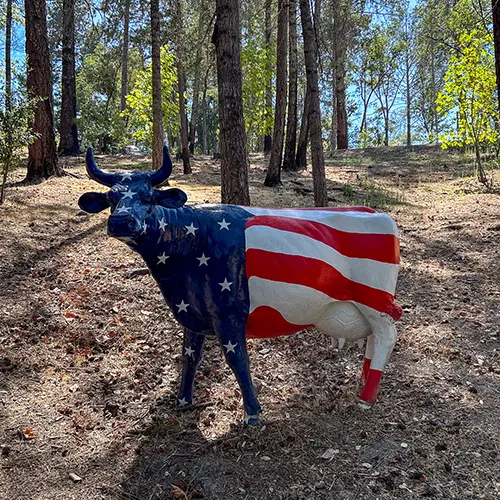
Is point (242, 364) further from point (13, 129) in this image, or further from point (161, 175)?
point (13, 129)

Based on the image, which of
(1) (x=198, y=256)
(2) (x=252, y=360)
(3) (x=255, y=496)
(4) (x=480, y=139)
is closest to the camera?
(3) (x=255, y=496)

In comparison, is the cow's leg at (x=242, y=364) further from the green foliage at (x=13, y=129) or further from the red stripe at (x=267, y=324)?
the green foliage at (x=13, y=129)

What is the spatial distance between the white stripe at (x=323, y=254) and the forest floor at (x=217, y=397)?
1279 mm

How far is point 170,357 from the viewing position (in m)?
5.23

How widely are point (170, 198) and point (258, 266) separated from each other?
0.83 m

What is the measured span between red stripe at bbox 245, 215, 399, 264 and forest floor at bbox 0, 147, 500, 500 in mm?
1466

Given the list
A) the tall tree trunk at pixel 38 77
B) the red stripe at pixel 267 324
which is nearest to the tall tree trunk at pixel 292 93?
the tall tree trunk at pixel 38 77

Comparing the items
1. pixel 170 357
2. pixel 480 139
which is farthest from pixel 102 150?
pixel 170 357

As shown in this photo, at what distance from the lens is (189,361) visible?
4145mm

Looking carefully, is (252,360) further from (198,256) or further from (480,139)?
(480,139)

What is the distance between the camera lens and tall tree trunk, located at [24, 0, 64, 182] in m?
10.4

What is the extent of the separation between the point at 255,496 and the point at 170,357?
2.20 meters

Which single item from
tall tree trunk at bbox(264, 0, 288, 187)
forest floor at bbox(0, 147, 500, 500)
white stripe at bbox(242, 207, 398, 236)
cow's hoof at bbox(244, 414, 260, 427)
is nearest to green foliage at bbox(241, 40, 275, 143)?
tall tree trunk at bbox(264, 0, 288, 187)

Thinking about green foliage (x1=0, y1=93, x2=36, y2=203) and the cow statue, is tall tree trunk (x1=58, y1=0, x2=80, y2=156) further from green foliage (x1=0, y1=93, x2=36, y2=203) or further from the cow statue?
the cow statue
